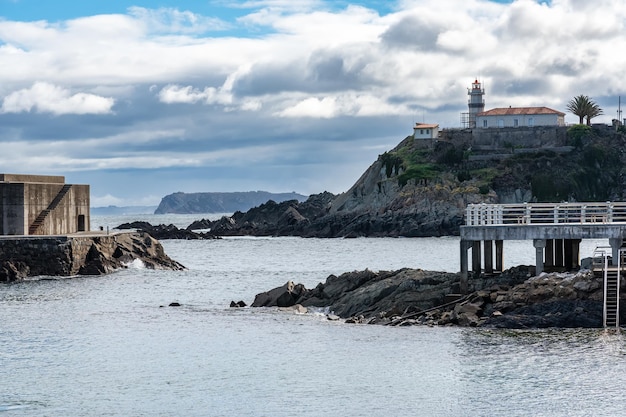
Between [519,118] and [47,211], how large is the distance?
90.7 meters

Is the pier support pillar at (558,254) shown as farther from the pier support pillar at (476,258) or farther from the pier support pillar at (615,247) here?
the pier support pillar at (615,247)

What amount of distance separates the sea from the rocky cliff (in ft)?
259

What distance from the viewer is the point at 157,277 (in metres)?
63.7

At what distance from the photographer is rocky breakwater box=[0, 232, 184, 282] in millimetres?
60531

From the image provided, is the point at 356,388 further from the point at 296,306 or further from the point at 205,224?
the point at 205,224

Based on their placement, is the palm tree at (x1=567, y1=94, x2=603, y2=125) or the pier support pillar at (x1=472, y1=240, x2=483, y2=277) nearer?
the pier support pillar at (x1=472, y1=240, x2=483, y2=277)

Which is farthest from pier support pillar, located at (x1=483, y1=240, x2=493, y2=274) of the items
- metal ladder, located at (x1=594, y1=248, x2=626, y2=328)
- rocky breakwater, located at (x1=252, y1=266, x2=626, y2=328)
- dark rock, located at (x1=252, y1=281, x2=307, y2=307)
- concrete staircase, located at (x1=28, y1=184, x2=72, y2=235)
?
concrete staircase, located at (x1=28, y1=184, x2=72, y2=235)

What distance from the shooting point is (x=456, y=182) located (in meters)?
132

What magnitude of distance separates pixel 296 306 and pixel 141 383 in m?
13.8

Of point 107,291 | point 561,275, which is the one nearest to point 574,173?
point 107,291

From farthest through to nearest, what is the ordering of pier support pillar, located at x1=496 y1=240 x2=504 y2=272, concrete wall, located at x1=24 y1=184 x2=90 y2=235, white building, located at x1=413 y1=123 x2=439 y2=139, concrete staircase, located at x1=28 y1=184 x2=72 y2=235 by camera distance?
white building, located at x1=413 y1=123 x2=439 y2=139
concrete wall, located at x1=24 y1=184 x2=90 y2=235
concrete staircase, located at x1=28 y1=184 x2=72 y2=235
pier support pillar, located at x1=496 y1=240 x2=504 y2=272

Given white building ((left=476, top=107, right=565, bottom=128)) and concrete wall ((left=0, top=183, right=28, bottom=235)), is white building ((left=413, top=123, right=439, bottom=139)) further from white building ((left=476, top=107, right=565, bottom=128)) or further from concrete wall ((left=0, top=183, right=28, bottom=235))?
concrete wall ((left=0, top=183, right=28, bottom=235))

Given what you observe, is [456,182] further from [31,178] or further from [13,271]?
[13,271]

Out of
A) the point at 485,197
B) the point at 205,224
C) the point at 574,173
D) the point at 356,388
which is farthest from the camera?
the point at 205,224
